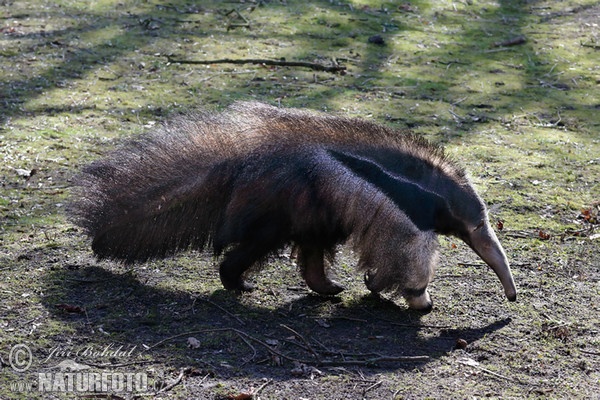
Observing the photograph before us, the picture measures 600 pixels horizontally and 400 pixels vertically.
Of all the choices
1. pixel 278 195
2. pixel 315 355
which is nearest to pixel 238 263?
pixel 278 195

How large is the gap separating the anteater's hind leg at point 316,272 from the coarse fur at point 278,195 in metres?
0.05

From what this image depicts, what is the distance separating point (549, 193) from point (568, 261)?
1534mm

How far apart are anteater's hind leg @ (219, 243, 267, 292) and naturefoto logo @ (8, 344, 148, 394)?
1132mm

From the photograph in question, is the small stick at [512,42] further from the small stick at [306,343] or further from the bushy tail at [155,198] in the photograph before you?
the small stick at [306,343]

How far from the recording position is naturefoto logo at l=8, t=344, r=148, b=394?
4742mm

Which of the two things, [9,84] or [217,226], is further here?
[9,84]

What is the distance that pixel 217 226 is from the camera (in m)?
6.04

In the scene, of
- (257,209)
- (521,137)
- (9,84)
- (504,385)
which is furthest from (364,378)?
(9,84)

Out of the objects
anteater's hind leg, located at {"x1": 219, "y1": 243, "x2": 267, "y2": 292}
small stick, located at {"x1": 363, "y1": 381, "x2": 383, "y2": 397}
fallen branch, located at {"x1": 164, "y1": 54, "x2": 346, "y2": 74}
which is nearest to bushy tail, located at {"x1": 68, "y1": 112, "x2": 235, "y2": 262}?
anteater's hind leg, located at {"x1": 219, "y1": 243, "x2": 267, "y2": 292}

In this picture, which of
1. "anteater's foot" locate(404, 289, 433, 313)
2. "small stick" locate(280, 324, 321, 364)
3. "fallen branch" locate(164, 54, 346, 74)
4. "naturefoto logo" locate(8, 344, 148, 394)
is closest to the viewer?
"naturefoto logo" locate(8, 344, 148, 394)

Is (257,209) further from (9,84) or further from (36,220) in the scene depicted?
(9,84)

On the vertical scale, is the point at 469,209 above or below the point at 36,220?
above

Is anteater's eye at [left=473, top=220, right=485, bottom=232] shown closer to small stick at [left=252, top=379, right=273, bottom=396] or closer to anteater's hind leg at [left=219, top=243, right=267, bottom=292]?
anteater's hind leg at [left=219, top=243, right=267, bottom=292]

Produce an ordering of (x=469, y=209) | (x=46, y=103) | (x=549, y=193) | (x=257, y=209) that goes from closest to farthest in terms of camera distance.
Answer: (x=257, y=209)
(x=469, y=209)
(x=549, y=193)
(x=46, y=103)
